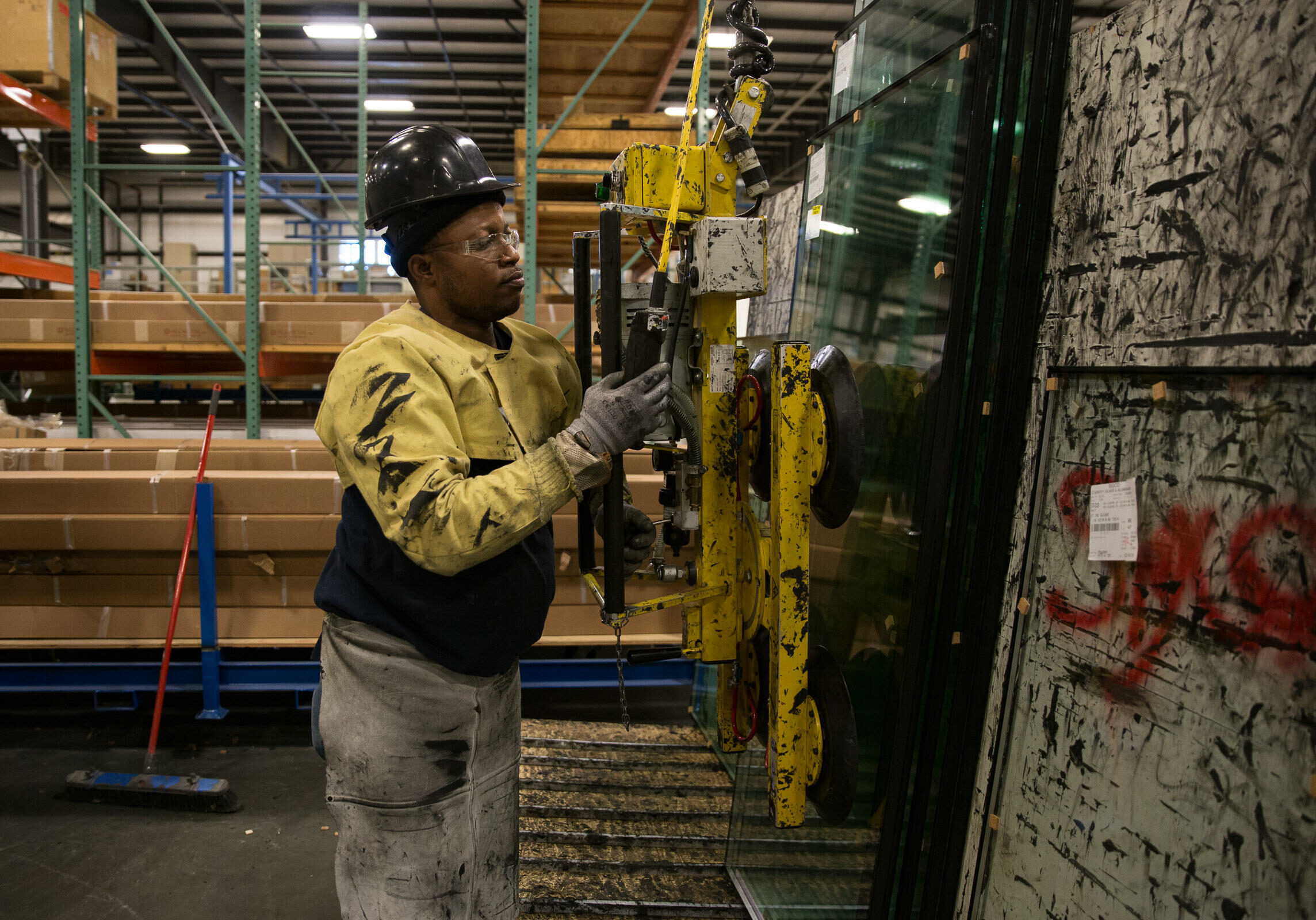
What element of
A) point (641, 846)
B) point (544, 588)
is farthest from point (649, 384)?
point (641, 846)

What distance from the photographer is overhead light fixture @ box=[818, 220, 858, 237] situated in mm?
2203

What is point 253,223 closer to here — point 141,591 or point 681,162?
point 141,591

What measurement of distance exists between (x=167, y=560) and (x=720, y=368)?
10.7 feet

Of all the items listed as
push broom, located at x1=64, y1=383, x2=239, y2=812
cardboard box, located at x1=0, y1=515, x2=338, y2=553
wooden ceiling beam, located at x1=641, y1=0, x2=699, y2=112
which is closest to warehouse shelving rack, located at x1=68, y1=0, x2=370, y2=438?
cardboard box, located at x1=0, y1=515, x2=338, y2=553

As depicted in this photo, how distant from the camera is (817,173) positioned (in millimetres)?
2498

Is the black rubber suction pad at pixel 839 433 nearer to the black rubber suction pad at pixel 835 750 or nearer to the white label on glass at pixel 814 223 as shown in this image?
the black rubber suction pad at pixel 835 750

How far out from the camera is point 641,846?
8.99 feet

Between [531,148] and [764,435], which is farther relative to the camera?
[531,148]

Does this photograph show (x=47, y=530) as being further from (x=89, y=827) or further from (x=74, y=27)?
(x=74, y=27)

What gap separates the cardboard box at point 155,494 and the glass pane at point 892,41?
2.79 metres

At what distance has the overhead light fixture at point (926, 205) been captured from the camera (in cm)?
169

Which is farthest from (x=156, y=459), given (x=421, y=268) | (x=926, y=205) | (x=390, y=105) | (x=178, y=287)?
(x=390, y=105)

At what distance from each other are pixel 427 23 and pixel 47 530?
27.7 feet

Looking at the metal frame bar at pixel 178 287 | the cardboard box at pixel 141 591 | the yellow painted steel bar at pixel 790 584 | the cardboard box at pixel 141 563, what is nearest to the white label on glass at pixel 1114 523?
the yellow painted steel bar at pixel 790 584
